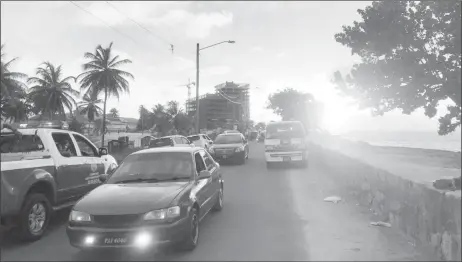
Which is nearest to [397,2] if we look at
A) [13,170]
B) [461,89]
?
[461,89]

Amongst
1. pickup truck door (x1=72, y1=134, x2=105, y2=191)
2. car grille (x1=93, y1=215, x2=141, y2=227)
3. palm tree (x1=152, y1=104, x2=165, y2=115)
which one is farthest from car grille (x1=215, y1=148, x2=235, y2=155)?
palm tree (x1=152, y1=104, x2=165, y2=115)

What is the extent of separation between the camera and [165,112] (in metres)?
82.9

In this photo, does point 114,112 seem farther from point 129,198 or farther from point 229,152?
point 129,198

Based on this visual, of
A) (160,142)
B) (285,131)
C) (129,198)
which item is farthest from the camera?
(160,142)

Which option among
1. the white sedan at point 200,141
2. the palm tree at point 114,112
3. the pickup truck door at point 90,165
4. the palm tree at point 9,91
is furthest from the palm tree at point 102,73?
the palm tree at point 114,112

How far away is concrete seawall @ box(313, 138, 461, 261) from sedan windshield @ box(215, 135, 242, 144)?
1158cm

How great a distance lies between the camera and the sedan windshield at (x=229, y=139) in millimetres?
20828

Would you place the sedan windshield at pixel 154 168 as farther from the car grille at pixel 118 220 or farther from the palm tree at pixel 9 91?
the palm tree at pixel 9 91

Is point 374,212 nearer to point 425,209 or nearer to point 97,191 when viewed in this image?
point 425,209

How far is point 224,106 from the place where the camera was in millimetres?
170250

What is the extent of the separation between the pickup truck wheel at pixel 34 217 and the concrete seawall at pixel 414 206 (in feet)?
18.4

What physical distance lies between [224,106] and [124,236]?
16573 centimetres

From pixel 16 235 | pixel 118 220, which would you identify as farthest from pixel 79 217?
pixel 16 235

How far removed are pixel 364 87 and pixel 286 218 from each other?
278 centimetres
